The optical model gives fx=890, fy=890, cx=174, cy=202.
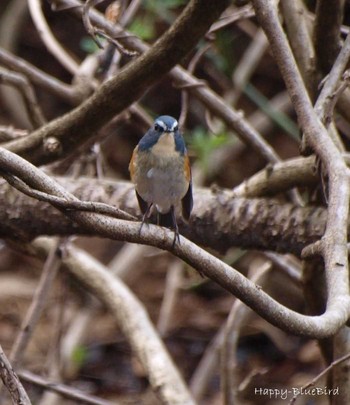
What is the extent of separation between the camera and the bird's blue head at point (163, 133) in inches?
114

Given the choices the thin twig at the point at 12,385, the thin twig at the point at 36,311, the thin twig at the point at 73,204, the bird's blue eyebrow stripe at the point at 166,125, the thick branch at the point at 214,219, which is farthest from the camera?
the thin twig at the point at 36,311

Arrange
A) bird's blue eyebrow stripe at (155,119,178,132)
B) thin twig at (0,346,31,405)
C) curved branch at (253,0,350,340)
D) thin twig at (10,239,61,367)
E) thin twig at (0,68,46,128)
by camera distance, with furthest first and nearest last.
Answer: thin twig at (10,239,61,367), thin twig at (0,68,46,128), bird's blue eyebrow stripe at (155,119,178,132), curved branch at (253,0,350,340), thin twig at (0,346,31,405)

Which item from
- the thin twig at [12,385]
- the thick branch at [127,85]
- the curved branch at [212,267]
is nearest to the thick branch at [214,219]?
the thick branch at [127,85]

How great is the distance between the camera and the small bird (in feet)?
9.61

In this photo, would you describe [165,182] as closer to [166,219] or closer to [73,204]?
[166,219]

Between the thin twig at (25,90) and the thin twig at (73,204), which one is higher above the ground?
the thin twig at (25,90)

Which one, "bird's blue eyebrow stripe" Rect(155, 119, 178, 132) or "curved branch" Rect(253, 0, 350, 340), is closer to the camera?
"curved branch" Rect(253, 0, 350, 340)

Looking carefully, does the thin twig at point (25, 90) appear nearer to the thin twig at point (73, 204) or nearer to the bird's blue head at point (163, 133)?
the bird's blue head at point (163, 133)

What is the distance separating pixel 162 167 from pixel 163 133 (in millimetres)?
114

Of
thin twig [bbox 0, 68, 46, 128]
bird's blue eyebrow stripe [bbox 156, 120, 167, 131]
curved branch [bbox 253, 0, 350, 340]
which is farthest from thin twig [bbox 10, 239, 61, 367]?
curved branch [bbox 253, 0, 350, 340]

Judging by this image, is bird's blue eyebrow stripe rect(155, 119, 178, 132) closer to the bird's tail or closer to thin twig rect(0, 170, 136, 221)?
the bird's tail

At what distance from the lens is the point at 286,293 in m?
→ 4.98

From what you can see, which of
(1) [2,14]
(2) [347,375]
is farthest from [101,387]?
(1) [2,14]

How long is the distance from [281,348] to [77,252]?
Answer: 186 cm
